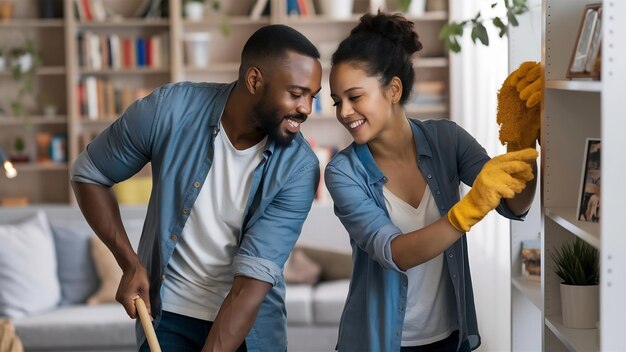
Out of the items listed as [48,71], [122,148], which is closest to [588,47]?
[122,148]

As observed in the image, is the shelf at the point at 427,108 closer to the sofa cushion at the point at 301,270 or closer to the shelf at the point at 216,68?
the shelf at the point at 216,68

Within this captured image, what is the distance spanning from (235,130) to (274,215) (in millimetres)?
227

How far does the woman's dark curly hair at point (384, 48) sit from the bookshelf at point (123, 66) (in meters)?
3.90

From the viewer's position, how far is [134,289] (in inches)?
90.5

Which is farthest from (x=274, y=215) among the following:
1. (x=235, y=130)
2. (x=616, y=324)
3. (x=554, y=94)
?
(x=616, y=324)

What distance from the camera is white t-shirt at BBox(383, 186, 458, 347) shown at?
2.15 meters

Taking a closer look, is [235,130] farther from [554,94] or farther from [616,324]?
[616,324]

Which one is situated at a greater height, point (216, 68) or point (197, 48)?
point (197, 48)

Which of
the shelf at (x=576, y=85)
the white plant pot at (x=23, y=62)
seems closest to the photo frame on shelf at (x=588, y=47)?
the shelf at (x=576, y=85)

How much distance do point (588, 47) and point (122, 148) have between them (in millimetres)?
1125

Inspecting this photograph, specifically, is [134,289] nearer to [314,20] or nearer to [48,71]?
[314,20]

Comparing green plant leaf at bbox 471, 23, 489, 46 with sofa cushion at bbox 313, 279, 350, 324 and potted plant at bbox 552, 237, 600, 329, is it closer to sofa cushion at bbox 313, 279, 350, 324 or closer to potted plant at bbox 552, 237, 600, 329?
potted plant at bbox 552, 237, 600, 329

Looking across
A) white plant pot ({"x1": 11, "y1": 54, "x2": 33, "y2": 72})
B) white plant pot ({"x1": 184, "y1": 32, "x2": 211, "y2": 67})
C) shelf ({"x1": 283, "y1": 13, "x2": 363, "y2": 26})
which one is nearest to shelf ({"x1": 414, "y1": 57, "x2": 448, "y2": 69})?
shelf ({"x1": 283, "y1": 13, "x2": 363, "y2": 26})

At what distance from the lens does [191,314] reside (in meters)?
2.29
